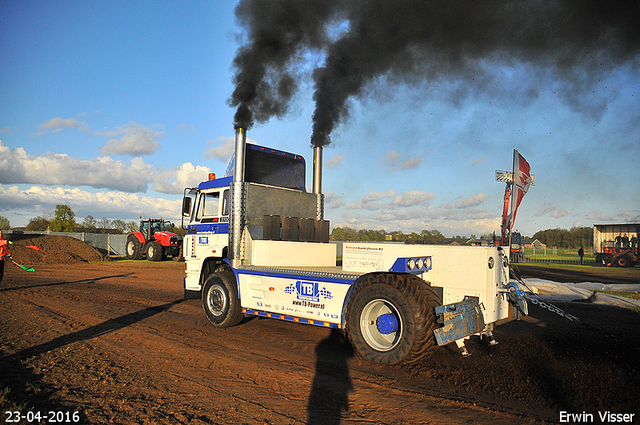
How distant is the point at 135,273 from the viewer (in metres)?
19.3

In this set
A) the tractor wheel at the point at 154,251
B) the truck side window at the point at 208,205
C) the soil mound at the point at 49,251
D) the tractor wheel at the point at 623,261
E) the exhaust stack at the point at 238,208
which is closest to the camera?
the exhaust stack at the point at 238,208

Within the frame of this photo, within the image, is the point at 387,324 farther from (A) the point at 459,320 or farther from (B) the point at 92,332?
(B) the point at 92,332

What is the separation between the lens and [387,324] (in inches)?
206

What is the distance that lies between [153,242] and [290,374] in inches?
886

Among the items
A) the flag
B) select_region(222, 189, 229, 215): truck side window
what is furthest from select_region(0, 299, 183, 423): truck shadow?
the flag

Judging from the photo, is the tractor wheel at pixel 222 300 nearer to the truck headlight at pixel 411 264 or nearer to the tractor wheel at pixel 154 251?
the truck headlight at pixel 411 264

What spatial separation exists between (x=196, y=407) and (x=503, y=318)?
447 cm

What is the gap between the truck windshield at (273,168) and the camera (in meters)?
8.15

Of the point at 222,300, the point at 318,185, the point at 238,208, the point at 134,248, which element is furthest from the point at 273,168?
the point at 134,248

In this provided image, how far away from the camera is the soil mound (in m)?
23.4

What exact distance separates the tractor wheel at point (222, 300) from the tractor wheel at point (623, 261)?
3350 centimetres

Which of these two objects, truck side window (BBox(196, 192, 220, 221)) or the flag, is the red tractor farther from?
the flag

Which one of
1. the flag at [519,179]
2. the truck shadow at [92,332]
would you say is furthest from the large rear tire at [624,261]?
the truck shadow at [92,332]

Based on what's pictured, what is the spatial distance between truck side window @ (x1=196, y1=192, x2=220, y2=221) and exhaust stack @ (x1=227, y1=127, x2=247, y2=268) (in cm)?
100
